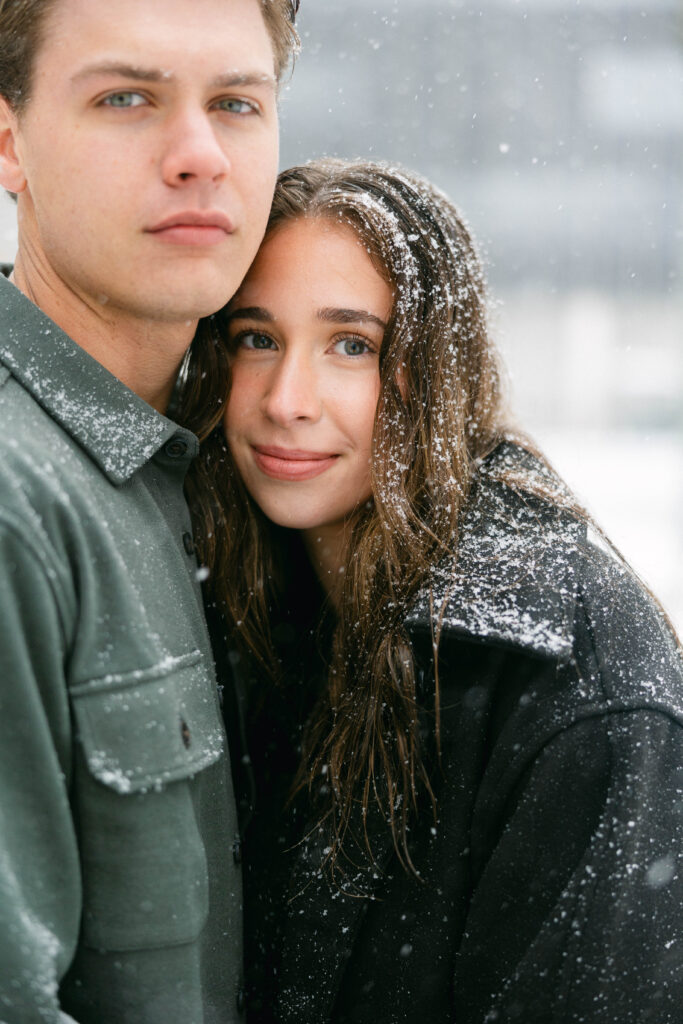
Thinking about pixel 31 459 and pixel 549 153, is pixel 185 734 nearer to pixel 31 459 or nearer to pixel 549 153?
pixel 31 459

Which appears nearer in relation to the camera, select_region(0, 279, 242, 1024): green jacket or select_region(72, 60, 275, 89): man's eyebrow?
select_region(0, 279, 242, 1024): green jacket

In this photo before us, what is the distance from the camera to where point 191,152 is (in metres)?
1.65

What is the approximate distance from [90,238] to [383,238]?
668mm

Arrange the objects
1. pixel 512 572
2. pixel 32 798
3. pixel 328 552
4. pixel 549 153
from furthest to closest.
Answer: pixel 549 153 → pixel 328 552 → pixel 512 572 → pixel 32 798

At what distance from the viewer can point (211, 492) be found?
2209mm

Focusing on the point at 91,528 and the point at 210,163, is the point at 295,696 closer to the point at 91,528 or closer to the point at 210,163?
the point at 91,528

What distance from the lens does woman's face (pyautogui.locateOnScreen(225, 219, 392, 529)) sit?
2031 millimetres

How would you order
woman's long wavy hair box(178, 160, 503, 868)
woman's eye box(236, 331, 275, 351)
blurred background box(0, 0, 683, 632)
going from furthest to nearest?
1. blurred background box(0, 0, 683, 632)
2. woman's eye box(236, 331, 275, 351)
3. woman's long wavy hair box(178, 160, 503, 868)

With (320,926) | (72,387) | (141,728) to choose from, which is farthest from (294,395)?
(320,926)

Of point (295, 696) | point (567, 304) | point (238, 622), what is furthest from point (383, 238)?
point (567, 304)

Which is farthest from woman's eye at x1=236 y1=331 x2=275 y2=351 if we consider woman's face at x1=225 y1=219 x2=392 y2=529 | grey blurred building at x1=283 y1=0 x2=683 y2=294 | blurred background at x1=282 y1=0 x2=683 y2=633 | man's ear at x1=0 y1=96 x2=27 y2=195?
grey blurred building at x1=283 y1=0 x2=683 y2=294

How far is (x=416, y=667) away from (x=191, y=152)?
1084mm

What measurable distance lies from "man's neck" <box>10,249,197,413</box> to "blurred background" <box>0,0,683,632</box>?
25.0ft

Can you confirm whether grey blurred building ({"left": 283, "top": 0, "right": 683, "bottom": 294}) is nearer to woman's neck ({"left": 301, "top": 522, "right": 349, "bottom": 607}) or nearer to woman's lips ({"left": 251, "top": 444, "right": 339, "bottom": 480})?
woman's neck ({"left": 301, "top": 522, "right": 349, "bottom": 607})
